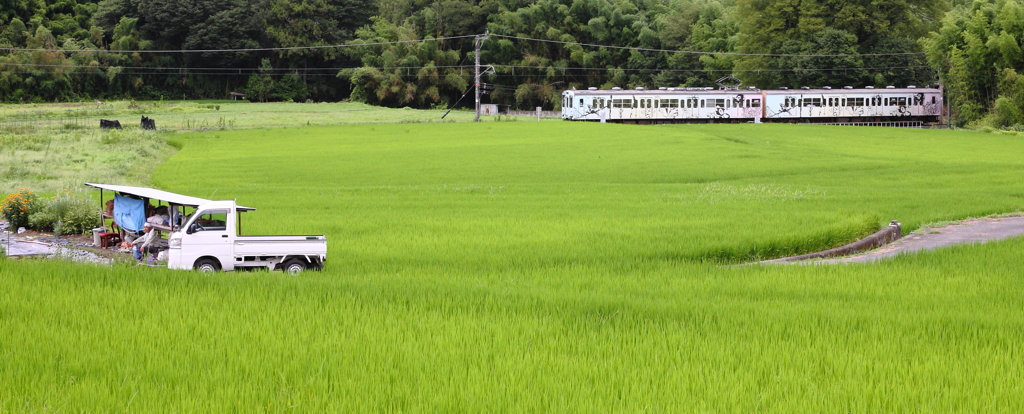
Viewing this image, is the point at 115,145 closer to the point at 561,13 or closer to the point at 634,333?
the point at 634,333

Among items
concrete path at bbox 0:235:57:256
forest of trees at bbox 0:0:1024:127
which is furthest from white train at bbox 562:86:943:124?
concrete path at bbox 0:235:57:256

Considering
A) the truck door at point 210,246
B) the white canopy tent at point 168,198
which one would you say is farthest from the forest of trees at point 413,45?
the truck door at point 210,246

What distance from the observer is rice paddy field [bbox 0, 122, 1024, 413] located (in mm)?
5668

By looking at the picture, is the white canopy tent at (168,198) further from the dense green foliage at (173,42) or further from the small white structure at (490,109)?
the dense green foliage at (173,42)

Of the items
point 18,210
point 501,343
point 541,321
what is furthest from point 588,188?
point 501,343

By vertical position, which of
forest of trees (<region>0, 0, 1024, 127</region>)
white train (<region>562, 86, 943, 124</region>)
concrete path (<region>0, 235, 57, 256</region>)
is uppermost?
forest of trees (<region>0, 0, 1024, 127</region>)

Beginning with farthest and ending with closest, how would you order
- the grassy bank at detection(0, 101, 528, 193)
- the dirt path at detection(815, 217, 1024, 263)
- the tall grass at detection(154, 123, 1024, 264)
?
the grassy bank at detection(0, 101, 528, 193), the dirt path at detection(815, 217, 1024, 263), the tall grass at detection(154, 123, 1024, 264)

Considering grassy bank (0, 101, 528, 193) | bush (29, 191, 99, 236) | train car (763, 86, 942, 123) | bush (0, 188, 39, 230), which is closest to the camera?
bush (29, 191, 99, 236)

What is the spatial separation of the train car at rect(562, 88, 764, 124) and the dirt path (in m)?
42.2

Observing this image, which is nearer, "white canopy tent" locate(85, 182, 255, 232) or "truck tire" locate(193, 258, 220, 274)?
"truck tire" locate(193, 258, 220, 274)

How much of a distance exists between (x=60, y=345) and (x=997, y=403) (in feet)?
21.3

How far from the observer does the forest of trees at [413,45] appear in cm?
7325

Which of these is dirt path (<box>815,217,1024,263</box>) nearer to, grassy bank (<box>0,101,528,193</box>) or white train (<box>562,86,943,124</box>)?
grassy bank (<box>0,101,528,193</box>)

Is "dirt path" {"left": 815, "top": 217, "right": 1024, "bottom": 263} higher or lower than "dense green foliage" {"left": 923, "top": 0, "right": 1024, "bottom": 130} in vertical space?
lower
